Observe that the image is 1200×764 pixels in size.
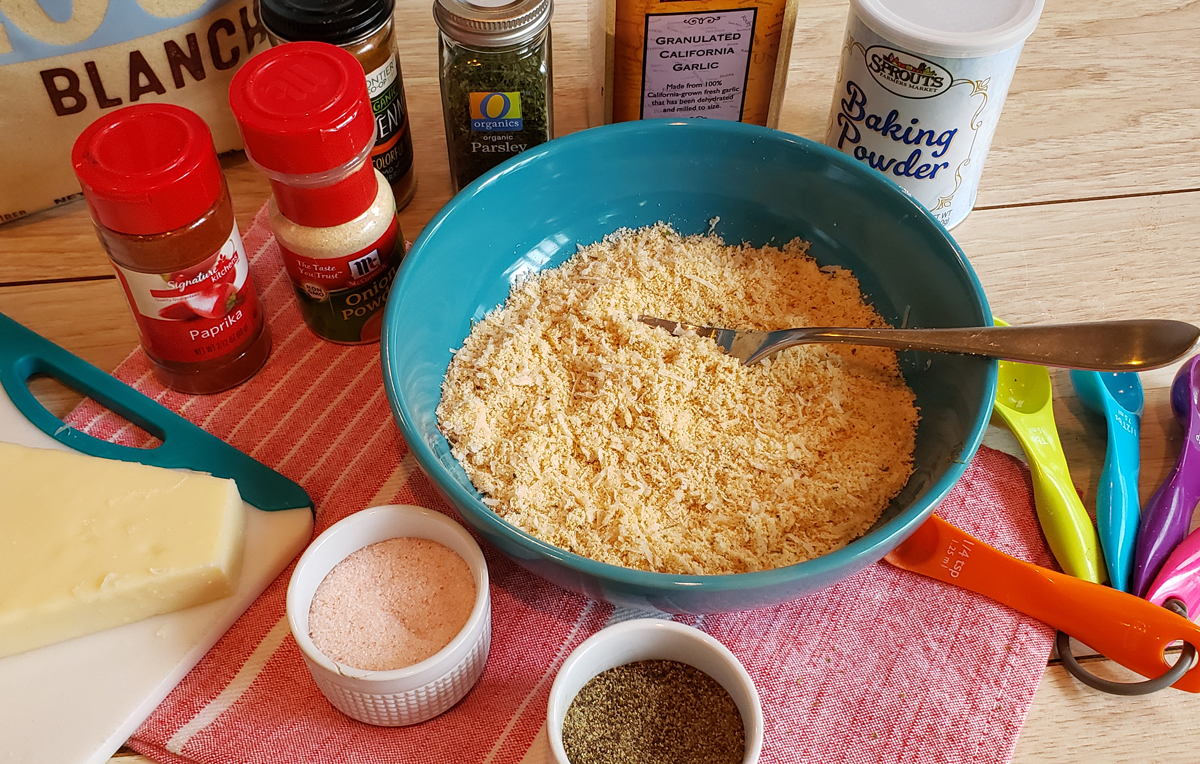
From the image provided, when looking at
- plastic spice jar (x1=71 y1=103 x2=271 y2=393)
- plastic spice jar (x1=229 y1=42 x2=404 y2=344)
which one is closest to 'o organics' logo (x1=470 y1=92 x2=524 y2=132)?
plastic spice jar (x1=229 y1=42 x2=404 y2=344)

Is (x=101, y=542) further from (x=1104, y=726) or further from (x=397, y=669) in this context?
(x=1104, y=726)

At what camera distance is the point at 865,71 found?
37.8 inches

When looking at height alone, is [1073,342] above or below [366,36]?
below

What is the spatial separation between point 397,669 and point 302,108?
478 millimetres

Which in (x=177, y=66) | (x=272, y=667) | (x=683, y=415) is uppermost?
(x=177, y=66)

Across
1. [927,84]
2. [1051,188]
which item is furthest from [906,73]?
[1051,188]

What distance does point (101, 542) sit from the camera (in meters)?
0.79

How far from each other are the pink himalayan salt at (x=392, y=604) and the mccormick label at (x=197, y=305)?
0.30 metres

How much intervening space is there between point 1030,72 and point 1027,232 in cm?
31

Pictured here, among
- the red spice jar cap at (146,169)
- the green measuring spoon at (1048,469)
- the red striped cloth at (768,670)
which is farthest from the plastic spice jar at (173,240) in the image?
the green measuring spoon at (1048,469)

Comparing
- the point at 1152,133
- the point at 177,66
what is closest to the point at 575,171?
the point at 177,66

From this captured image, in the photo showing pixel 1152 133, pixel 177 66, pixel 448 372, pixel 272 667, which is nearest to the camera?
pixel 272 667

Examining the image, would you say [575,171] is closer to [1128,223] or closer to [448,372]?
[448,372]

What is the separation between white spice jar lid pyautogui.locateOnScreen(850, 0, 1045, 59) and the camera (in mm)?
886
